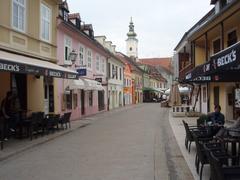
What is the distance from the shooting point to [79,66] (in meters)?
24.1

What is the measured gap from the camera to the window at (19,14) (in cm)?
1495

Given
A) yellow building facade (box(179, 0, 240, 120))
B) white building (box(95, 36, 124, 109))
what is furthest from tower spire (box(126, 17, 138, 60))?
yellow building facade (box(179, 0, 240, 120))

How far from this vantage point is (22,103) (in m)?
17.7

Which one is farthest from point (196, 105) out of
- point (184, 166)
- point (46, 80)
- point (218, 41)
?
point (184, 166)


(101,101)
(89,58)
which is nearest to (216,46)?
(89,58)

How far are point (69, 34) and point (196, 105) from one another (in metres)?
11.8

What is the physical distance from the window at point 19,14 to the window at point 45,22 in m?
2.15

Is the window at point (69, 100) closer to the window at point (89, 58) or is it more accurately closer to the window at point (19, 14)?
the window at point (89, 58)

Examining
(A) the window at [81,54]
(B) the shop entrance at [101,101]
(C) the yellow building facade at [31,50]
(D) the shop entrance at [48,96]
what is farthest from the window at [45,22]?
(B) the shop entrance at [101,101]

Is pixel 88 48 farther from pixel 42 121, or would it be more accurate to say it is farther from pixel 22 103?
pixel 42 121

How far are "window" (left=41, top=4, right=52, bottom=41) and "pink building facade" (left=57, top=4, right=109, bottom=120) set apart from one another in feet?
5.74

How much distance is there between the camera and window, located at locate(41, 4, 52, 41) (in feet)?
59.2

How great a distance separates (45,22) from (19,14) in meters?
3.15

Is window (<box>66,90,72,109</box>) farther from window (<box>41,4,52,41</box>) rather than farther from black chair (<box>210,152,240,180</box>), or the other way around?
black chair (<box>210,152,240,180</box>)
